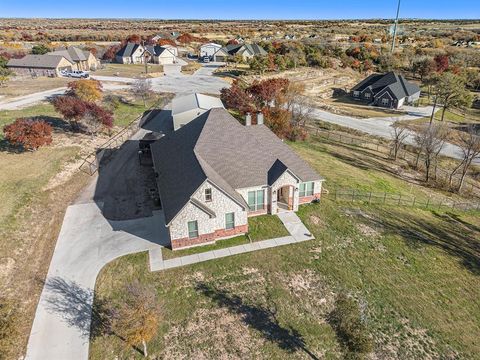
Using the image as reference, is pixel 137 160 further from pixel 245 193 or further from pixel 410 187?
pixel 410 187

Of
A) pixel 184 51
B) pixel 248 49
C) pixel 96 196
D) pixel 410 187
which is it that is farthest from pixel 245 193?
pixel 184 51

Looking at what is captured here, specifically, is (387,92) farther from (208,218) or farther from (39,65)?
(39,65)

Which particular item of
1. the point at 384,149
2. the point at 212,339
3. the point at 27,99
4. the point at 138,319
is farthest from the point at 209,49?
the point at 138,319

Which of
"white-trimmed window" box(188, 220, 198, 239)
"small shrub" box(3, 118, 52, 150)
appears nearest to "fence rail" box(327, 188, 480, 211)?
"white-trimmed window" box(188, 220, 198, 239)

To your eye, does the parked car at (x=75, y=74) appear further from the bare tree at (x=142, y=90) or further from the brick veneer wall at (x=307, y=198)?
the brick veneer wall at (x=307, y=198)

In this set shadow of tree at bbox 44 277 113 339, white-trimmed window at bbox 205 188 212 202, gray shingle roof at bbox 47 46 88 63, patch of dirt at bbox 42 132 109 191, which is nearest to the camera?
shadow of tree at bbox 44 277 113 339

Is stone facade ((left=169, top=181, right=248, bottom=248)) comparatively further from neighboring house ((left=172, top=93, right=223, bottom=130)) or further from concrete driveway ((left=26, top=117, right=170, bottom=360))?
neighboring house ((left=172, top=93, right=223, bottom=130))
